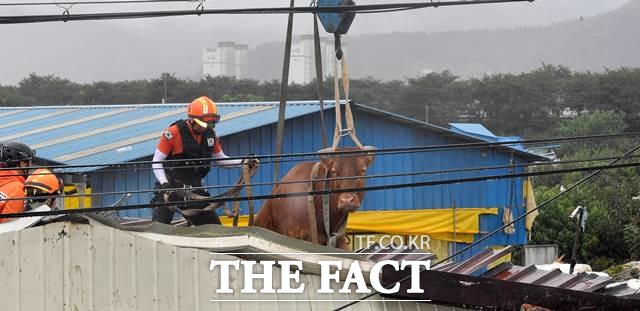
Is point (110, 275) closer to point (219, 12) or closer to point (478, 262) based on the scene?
point (219, 12)

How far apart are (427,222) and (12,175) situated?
13.3m

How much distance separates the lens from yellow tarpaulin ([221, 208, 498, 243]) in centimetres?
2064

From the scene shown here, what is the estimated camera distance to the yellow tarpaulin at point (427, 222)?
Answer: 2064 cm

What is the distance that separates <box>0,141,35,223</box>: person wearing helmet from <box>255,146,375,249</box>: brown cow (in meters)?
2.39

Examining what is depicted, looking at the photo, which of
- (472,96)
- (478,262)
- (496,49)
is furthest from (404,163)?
(496,49)

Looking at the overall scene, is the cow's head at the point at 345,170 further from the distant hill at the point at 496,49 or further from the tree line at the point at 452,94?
the distant hill at the point at 496,49

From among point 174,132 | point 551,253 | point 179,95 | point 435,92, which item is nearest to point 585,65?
point 435,92

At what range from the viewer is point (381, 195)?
2102cm

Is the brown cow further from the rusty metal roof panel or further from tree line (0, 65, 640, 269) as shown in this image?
tree line (0, 65, 640, 269)

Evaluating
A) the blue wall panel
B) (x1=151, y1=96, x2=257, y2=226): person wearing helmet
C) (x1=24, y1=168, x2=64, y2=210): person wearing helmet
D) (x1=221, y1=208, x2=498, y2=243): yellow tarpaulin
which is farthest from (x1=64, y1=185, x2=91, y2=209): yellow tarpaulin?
(x1=221, y1=208, x2=498, y2=243): yellow tarpaulin

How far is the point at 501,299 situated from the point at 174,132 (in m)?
3.95

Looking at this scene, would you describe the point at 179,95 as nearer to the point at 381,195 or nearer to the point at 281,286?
the point at 381,195

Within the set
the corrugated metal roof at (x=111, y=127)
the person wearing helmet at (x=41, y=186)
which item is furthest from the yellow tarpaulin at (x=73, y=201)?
the person wearing helmet at (x=41, y=186)

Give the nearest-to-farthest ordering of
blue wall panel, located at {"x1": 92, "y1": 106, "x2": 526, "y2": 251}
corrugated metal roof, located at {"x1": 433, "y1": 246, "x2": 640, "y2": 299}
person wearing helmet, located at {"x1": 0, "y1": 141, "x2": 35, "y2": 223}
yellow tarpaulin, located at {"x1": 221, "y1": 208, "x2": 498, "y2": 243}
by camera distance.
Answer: corrugated metal roof, located at {"x1": 433, "y1": 246, "x2": 640, "y2": 299}, person wearing helmet, located at {"x1": 0, "y1": 141, "x2": 35, "y2": 223}, blue wall panel, located at {"x1": 92, "y1": 106, "x2": 526, "y2": 251}, yellow tarpaulin, located at {"x1": 221, "y1": 208, "x2": 498, "y2": 243}
